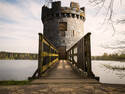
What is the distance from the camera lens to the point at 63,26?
20.6 meters

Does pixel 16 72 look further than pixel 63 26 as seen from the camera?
Yes

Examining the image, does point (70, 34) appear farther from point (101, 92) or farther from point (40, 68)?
point (101, 92)

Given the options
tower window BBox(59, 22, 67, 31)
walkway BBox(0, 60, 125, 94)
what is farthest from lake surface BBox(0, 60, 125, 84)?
tower window BBox(59, 22, 67, 31)

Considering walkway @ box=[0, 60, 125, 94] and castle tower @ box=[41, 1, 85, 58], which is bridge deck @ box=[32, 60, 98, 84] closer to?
walkway @ box=[0, 60, 125, 94]

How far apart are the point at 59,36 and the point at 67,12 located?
528 cm

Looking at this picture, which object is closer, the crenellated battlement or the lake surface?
the lake surface

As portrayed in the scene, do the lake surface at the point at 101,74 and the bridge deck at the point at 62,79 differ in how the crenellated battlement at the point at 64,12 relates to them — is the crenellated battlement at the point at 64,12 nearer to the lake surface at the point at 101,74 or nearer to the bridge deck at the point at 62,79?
the lake surface at the point at 101,74

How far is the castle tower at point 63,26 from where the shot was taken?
1984 cm

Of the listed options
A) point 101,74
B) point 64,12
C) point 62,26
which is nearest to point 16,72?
Result: point 62,26

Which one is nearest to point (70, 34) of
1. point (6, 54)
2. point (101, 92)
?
point (101, 92)

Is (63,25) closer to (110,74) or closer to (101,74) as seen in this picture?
(101,74)

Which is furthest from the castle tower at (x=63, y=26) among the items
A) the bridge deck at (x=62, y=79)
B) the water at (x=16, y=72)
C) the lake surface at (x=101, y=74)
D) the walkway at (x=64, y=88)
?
the walkway at (x=64, y=88)

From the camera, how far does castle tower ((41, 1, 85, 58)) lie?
1984cm

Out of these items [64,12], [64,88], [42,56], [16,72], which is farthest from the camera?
[16,72]
